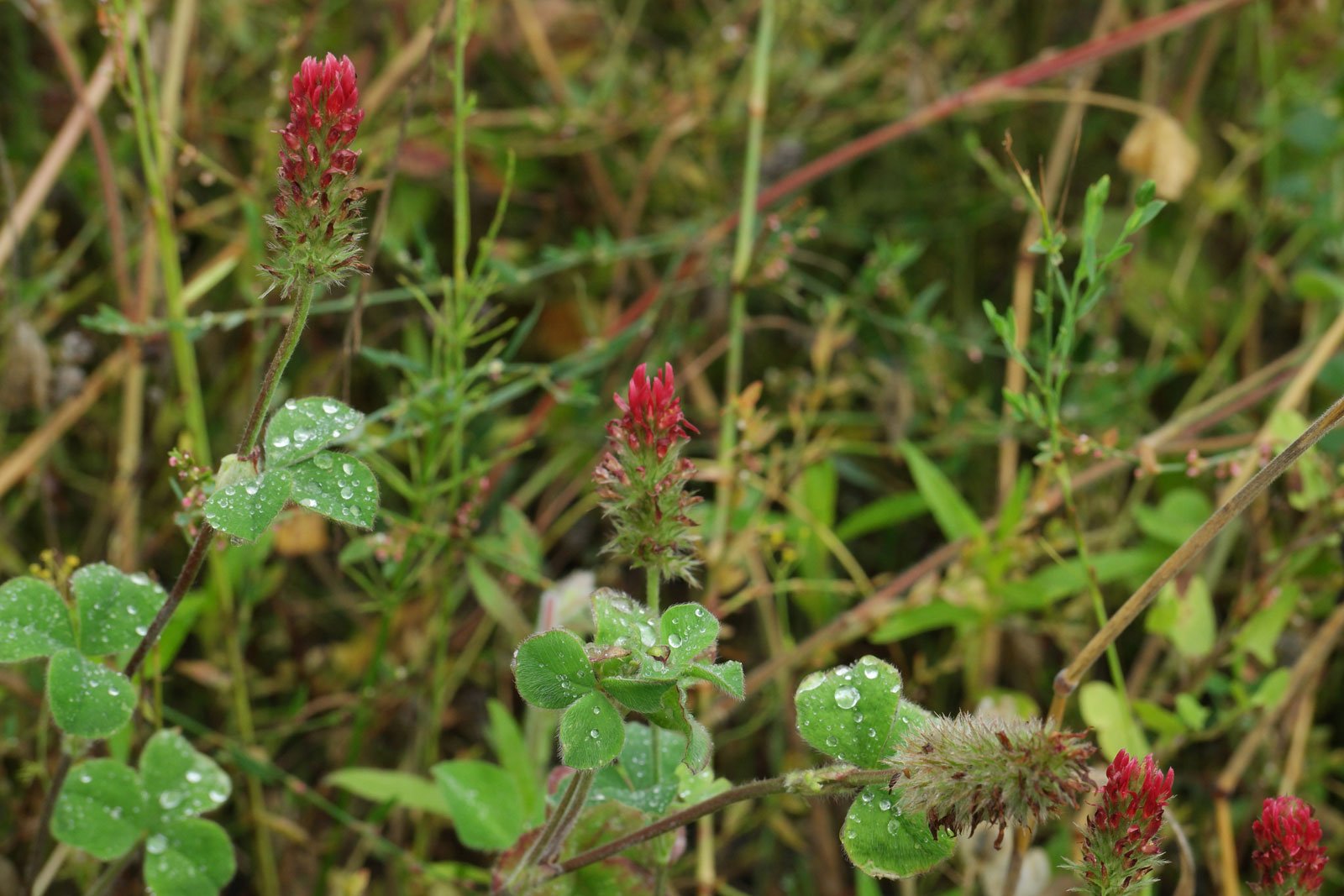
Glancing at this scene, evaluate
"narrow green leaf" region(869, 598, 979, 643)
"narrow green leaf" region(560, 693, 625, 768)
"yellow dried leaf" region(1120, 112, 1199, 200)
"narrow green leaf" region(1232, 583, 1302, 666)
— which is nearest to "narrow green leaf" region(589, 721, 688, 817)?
"narrow green leaf" region(560, 693, 625, 768)

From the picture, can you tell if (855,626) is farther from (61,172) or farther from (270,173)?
(61,172)

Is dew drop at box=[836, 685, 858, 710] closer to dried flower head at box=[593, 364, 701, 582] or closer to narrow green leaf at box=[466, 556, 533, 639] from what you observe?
dried flower head at box=[593, 364, 701, 582]

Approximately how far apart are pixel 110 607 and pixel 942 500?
3.40ft

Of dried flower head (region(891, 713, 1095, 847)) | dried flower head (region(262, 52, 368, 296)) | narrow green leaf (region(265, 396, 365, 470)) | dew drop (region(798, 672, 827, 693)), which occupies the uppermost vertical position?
dried flower head (region(262, 52, 368, 296))

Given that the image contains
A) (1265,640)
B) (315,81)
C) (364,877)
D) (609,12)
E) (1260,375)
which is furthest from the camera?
(609,12)

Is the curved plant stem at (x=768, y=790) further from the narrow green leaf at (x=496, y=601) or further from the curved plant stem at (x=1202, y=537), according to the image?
the narrow green leaf at (x=496, y=601)

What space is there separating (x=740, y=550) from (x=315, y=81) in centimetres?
92

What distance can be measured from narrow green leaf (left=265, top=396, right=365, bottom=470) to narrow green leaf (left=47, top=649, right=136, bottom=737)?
10.0 inches

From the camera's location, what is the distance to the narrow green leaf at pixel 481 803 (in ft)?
3.89

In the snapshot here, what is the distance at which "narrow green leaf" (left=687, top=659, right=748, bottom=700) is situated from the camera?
765 mm

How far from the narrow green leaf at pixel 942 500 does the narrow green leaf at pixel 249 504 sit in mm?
981

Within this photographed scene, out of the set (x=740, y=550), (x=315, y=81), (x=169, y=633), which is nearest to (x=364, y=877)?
(x=169, y=633)

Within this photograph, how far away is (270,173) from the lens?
1.83 meters

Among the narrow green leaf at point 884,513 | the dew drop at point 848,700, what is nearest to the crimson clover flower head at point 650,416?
the dew drop at point 848,700
